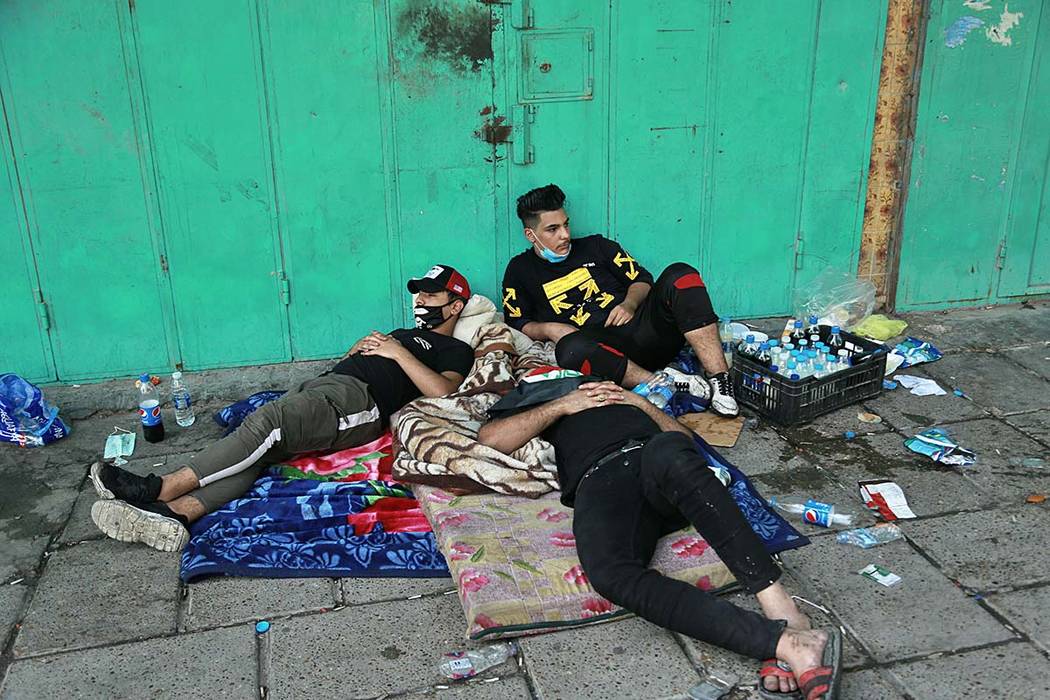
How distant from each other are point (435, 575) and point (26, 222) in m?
3.05

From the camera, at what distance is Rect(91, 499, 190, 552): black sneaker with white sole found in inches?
141

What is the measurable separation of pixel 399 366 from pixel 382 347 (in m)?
0.13

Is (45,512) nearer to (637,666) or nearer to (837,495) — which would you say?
(637,666)

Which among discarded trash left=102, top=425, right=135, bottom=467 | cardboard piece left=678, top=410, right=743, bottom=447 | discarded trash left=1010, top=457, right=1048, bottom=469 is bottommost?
discarded trash left=102, top=425, right=135, bottom=467

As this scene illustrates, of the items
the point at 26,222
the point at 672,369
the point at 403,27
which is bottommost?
the point at 672,369

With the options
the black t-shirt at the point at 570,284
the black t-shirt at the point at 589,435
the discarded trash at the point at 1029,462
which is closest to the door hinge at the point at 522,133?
the black t-shirt at the point at 570,284

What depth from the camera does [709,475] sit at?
9.89 feet

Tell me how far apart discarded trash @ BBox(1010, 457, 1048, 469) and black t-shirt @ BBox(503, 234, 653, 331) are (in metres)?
2.03

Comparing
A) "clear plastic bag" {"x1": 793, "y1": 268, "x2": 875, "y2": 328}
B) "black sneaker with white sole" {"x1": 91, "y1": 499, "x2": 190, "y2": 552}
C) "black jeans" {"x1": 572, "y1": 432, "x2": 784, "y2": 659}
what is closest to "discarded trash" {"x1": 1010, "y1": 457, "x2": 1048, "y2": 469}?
"clear plastic bag" {"x1": 793, "y1": 268, "x2": 875, "y2": 328}

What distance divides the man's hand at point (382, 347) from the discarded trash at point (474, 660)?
1805mm

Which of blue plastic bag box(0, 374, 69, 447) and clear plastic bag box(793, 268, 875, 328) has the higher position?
clear plastic bag box(793, 268, 875, 328)

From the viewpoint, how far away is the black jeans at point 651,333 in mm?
4684

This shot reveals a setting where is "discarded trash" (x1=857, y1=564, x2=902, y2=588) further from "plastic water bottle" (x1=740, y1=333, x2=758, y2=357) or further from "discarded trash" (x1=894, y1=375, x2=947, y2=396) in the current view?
"discarded trash" (x1=894, y1=375, x2=947, y2=396)

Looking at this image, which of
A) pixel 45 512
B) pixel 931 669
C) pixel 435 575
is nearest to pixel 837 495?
pixel 931 669
